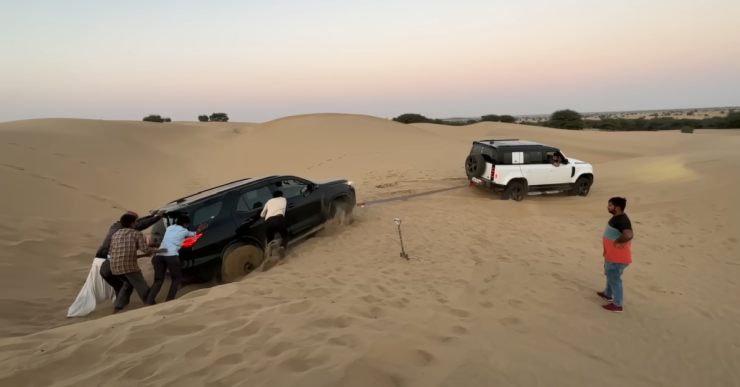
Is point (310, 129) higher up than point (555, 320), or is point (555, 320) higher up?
point (310, 129)

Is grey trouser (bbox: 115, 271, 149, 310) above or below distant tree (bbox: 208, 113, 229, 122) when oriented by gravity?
below

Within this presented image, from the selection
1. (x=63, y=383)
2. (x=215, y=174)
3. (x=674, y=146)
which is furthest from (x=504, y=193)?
(x=674, y=146)

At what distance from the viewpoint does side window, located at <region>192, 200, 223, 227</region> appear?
6.02 metres

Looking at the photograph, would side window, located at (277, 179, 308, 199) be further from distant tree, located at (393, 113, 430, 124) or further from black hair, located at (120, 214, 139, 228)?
distant tree, located at (393, 113, 430, 124)

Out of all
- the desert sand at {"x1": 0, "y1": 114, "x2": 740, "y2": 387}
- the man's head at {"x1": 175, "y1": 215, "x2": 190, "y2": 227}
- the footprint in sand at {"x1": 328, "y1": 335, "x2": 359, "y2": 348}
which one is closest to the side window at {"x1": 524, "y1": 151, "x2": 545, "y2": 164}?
the desert sand at {"x1": 0, "y1": 114, "x2": 740, "y2": 387}

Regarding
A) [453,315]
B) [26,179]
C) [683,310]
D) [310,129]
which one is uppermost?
[310,129]

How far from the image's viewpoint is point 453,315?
4.43m

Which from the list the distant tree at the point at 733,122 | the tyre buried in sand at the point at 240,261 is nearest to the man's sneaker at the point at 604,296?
the tyre buried in sand at the point at 240,261

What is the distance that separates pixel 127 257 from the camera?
5.43 metres

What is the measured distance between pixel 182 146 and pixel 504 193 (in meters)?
24.6

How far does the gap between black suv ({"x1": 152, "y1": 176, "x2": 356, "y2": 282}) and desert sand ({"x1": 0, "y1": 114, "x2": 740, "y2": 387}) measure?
1.68 ft

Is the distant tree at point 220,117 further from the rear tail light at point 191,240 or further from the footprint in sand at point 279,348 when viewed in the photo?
the footprint in sand at point 279,348

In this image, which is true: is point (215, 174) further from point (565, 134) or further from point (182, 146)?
point (565, 134)

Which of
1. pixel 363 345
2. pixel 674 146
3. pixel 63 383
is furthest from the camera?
pixel 674 146
